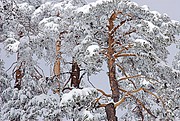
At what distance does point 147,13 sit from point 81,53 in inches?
88.5

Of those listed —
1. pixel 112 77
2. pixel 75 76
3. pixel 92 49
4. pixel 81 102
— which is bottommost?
pixel 81 102

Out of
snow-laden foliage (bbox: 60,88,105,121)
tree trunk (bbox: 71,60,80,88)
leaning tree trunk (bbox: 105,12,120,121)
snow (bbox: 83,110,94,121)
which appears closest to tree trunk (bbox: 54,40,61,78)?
tree trunk (bbox: 71,60,80,88)

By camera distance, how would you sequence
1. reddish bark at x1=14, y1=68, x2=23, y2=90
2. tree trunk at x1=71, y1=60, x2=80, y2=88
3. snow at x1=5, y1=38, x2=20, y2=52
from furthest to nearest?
reddish bark at x1=14, y1=68, x2=23, y2=90, snow at x1=5, y1=38, x2=20, y2=52, tree trunk at x1=71, y1=60, x2=80, y2=88

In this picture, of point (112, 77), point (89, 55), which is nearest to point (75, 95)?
point (89, 55)

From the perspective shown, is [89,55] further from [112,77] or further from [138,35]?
[138,35]

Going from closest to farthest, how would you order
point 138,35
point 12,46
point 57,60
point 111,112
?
point 111,112, point 138,35, point 12,46, point 57,60

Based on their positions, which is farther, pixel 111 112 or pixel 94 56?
pixel 111 112

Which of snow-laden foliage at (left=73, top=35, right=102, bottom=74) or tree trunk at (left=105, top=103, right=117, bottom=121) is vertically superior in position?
snow-laden foliage at (left=73, top=35, right=102, bottom=74)

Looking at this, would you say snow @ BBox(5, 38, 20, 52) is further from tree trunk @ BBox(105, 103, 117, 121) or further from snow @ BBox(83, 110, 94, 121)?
tree trunk @ BBox(105, 103, 117, 121)

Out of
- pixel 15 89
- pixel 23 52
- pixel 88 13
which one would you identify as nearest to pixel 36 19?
pixel 23 52

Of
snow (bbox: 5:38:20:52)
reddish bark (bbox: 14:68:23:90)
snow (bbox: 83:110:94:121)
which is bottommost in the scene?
snow (bbox: 83:110:94:121)

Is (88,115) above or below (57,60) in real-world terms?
below

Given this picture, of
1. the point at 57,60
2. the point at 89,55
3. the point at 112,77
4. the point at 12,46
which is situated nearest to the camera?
the point at 89,55

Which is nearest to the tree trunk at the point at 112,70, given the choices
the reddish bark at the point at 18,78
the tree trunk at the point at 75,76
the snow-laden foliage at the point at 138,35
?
the snow-laden foliage at the point at 138,35
